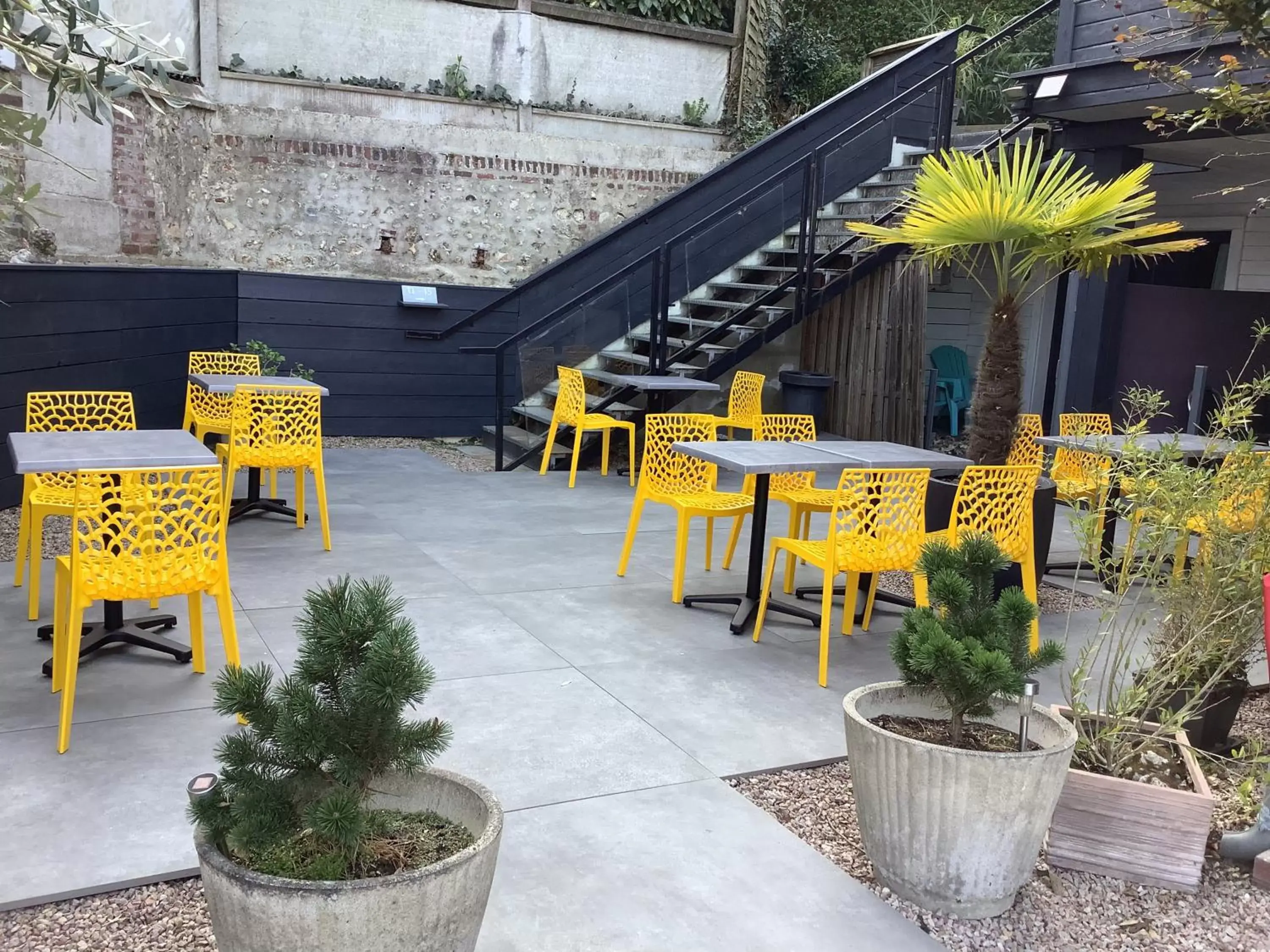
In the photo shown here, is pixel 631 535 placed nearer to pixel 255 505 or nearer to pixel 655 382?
pixel 255 505

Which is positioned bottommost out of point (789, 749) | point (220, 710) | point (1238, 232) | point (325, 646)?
point (789, 749)

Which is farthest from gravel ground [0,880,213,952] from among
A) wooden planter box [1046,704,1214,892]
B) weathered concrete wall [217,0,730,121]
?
weathered concrete wall [217,0,730,121]

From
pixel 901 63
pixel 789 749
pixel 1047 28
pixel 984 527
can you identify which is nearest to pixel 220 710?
pixel 789 749

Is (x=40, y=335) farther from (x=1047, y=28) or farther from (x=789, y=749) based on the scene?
(x=1047, y=28)

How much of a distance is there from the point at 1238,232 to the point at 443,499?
765 cm

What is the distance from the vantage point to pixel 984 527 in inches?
163

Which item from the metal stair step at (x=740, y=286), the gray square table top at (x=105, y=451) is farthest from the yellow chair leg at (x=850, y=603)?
the metal stair step at (x=740, y=286)

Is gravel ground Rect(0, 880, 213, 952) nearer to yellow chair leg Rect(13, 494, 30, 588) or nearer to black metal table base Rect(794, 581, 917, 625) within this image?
yellow chair leg Rect(13, 494, 30, 588)

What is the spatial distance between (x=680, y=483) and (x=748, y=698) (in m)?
1.56

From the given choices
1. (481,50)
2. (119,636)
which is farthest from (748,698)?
(481,50)

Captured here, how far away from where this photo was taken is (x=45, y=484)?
14.2 ft

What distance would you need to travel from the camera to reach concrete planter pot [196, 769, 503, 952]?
1571 millimetres

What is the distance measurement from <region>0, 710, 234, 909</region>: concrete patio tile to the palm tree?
3632 millimetres

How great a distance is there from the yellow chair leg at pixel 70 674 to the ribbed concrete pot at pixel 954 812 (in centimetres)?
218
